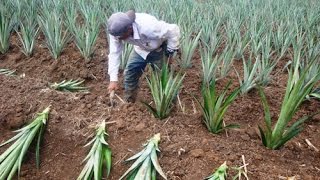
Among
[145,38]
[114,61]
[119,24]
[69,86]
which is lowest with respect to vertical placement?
[69,86]

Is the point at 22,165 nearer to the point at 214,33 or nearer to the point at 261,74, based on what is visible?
the point at 261,74

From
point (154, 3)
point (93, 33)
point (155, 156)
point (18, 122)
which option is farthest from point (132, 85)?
point (154, 3)

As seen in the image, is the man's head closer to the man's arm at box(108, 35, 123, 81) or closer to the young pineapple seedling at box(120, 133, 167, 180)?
the man's arm at box(108, 35, 123, 81)

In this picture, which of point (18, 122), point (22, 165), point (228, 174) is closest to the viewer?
point (228, 174)

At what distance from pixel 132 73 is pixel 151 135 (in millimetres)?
989

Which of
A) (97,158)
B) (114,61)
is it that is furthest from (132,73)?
(97,158)

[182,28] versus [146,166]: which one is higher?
[182,28]

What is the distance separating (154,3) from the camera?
4.75 meters

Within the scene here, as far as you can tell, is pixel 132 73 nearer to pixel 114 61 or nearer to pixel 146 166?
pixel 114 61

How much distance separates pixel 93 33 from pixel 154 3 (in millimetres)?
1542

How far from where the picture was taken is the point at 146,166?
1.90 m

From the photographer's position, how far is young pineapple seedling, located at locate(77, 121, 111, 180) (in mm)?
1937

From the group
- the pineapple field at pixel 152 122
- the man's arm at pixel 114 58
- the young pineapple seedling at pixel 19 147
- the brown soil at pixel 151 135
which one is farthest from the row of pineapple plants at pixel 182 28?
the young pineapple seedling at pixel 19 147

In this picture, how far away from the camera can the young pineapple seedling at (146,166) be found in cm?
188
